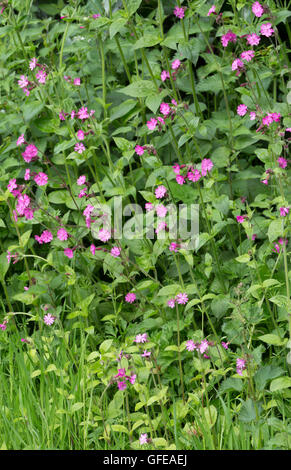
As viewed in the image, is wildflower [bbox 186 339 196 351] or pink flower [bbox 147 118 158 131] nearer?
wildflower [bbox 186 339 196 351]

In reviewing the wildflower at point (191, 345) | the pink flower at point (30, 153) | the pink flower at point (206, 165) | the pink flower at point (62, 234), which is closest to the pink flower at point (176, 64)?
the pink flower at point (206, 165)

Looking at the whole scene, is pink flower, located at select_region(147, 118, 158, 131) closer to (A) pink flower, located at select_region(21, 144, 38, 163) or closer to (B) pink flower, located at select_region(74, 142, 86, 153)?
(B) pink flower, located at select_region(74, 142, 86, 153)

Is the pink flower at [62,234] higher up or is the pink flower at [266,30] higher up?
the pink flower at [266,30]

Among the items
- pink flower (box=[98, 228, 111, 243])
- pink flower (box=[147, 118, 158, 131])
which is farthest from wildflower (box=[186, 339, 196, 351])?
pink flower (box=[147, 118, 158, 131])

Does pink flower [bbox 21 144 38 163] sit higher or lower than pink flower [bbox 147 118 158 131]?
lower

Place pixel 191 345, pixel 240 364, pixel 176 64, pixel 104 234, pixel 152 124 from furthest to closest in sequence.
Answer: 1. pixel 176 64
2. pixel 152 124
3. pixel 104 234
4. pixel 191 345
5. pixel 240 364

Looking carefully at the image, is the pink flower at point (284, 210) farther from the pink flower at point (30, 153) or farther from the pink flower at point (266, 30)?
the pink flower at point (30, 153)

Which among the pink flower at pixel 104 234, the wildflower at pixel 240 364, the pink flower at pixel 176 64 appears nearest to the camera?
the wildflower at pixel 240 364

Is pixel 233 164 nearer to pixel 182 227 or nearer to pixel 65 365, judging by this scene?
pixel 182 227

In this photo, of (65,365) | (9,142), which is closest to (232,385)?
(65,365)

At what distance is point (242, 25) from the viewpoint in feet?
10.3

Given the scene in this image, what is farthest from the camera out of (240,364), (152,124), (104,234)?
(152,124)

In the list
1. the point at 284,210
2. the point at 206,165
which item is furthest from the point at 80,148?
the point at 284,210

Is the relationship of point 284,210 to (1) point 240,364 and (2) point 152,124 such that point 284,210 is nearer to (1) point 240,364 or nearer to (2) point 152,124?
(1) point 240,364
